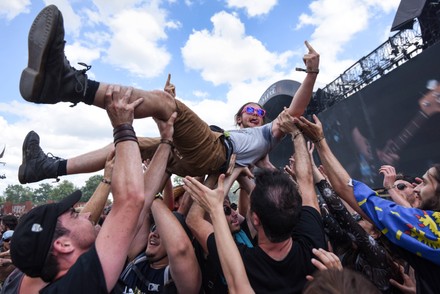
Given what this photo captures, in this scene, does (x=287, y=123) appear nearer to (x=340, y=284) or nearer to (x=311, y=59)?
(x=311, y=59)

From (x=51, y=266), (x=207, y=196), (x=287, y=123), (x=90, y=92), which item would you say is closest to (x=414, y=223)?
(x=207, y=196)

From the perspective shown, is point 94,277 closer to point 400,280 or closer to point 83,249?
point 83,249

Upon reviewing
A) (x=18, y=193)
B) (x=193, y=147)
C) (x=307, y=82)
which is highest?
(x=307, y=82)

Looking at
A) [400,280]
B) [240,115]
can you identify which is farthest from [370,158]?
[400,280]

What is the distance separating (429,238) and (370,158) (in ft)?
29.6

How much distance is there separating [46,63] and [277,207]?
1.43 m

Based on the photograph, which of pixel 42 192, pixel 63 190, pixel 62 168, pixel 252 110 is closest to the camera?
pixel 62 168

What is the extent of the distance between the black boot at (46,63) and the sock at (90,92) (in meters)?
0.09

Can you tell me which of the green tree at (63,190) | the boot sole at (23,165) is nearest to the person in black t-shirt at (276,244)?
the boot sole at (23,165)

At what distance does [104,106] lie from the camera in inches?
70.9

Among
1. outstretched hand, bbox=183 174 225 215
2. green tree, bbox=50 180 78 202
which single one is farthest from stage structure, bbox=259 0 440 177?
green tree, bbox=50 180 78 202

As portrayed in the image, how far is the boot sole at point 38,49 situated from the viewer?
1.63m

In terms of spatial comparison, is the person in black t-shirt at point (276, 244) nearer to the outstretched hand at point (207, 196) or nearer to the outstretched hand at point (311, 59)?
the outstretched hand at point (207, 196)

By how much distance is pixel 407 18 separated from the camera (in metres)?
8.36
